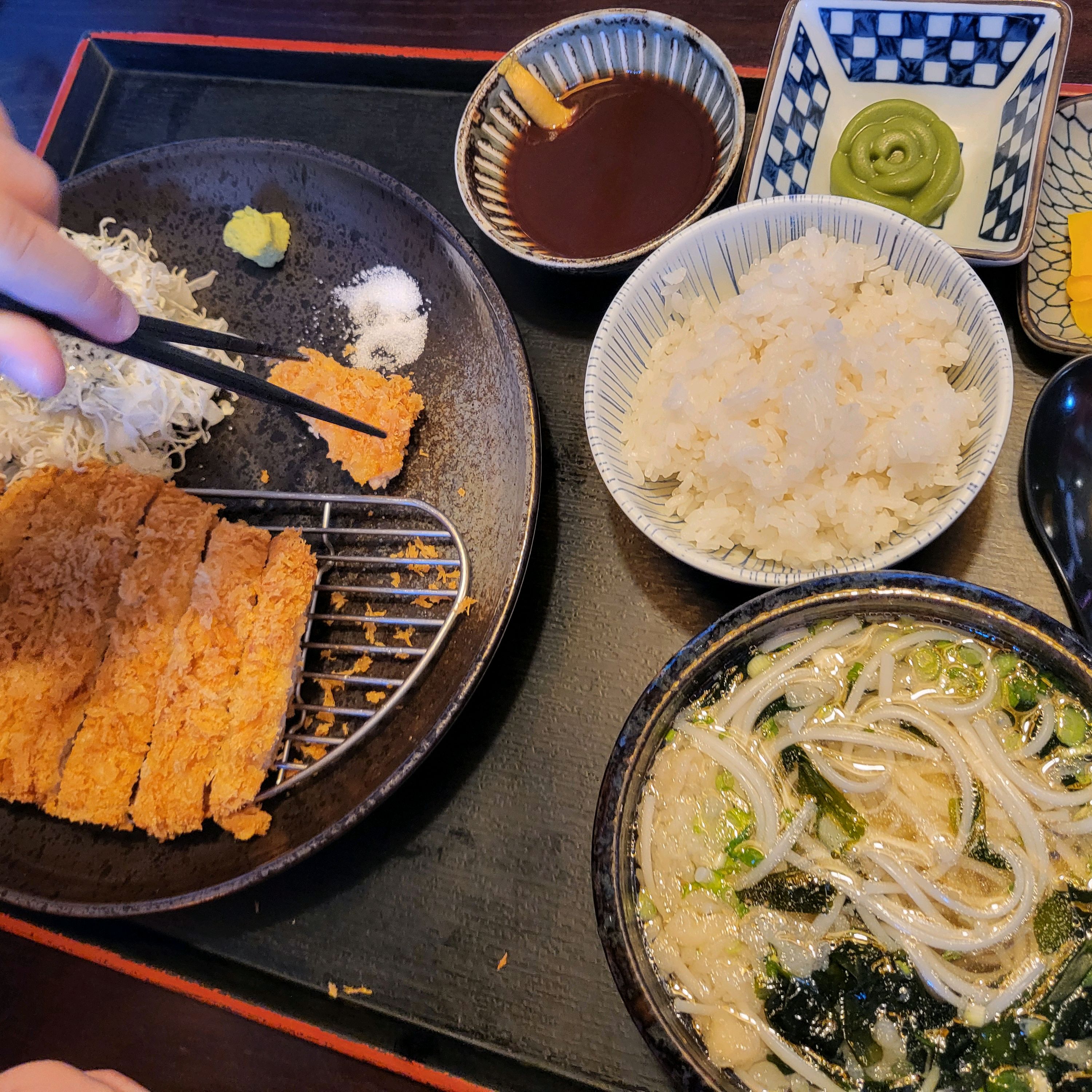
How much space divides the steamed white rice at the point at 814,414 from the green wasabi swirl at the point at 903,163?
0.32m

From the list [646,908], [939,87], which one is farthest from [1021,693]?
[939,87]

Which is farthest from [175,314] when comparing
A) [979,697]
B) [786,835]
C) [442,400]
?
[979,697]

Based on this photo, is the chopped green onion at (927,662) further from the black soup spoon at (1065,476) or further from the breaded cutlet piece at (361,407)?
the breaded cutlet piece at (361,407)

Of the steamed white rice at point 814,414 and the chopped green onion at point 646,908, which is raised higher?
the steamed white rice at point 814,414

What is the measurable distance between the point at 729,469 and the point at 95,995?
6.51 feet

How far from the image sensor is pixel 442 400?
2164mm

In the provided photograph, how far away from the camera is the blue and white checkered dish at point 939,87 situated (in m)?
1.86

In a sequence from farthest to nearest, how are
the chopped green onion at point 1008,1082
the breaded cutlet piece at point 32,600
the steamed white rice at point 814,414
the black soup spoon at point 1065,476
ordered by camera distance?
the breaded cutlet piece at point 32,600 < the black soup spoon at point 1065,476 < the steamed white rice at point 814,414 < the chopped green onion at point 1008,1082

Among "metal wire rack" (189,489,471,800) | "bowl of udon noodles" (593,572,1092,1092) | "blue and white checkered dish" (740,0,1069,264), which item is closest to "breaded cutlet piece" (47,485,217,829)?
"metal wire rack" (189,489,471,800)

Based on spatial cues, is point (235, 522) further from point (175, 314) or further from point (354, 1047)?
point (354, 1047)

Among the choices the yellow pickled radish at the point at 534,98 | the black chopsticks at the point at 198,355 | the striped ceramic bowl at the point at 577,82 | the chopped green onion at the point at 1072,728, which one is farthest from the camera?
the yellow pickled radish at the point at 534,98

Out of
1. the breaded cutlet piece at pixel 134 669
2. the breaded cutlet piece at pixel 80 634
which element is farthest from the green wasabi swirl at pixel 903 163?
the breaded cutlet piece at pixel 80 634

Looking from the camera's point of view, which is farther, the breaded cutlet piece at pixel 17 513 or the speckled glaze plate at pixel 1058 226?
the breaded cutlet piece at pixel 17 513

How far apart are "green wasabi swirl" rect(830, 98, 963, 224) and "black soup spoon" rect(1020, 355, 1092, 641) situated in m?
0.55
